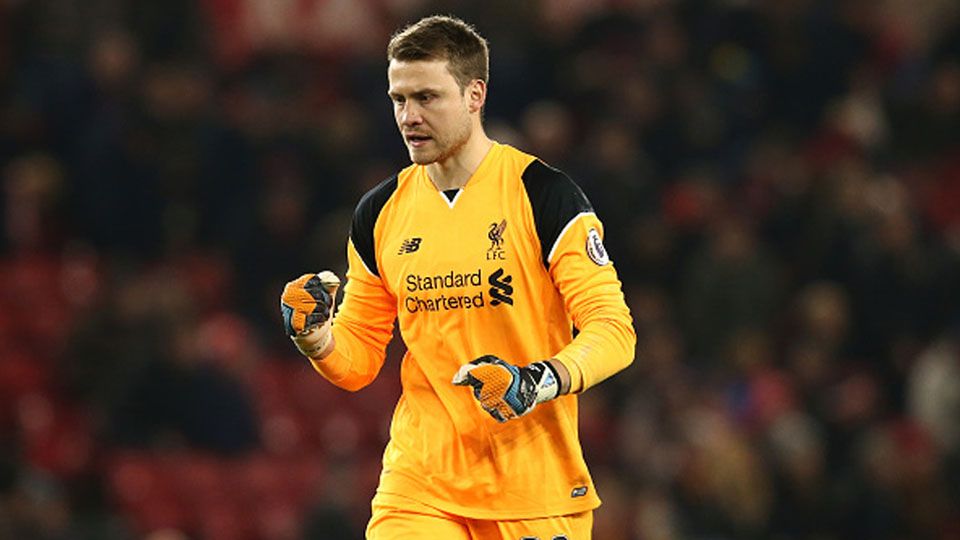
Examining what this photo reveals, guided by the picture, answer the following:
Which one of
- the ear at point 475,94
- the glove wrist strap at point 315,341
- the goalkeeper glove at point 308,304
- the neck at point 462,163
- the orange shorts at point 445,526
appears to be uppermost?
the ear at point 475,94

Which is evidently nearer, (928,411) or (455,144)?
(455,144)

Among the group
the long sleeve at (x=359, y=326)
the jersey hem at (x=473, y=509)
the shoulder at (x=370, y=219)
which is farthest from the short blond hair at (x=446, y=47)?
the jersey hem at (x=473, y=509)

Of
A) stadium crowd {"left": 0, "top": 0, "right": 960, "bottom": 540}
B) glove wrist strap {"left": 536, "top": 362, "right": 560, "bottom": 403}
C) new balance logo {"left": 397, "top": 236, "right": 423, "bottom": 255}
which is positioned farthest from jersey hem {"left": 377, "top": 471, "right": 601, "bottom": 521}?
stadium crowd {"left": 0, "top": 0, "right": 960, "bottom": 540}

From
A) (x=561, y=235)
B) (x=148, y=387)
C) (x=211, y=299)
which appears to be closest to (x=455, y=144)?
(x=561, y=235)

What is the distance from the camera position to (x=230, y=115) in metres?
12.9

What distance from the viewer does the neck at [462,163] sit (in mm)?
5680

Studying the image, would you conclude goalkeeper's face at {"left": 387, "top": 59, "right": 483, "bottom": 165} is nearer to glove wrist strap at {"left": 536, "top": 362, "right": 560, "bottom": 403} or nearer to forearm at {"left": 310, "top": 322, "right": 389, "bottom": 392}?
forearm at {"left": 310, "top": 322, "right": 389, "bottom": 392}

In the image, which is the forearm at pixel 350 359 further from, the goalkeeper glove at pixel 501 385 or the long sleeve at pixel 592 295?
the goalkeeper glove at pixel 501 385

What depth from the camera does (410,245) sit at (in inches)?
223

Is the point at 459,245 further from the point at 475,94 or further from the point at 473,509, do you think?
the point at 473,509

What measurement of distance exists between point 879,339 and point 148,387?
16.5 ft

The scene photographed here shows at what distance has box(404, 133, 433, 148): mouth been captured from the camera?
552 centimetres

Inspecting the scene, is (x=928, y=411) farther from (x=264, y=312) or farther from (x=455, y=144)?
(x=455, y=144)

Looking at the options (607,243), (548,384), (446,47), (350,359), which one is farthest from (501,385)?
(607,243)
